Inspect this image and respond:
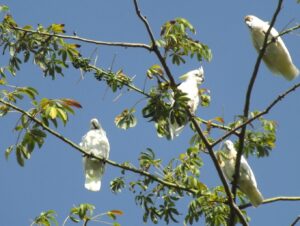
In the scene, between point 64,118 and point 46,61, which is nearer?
point 64,118

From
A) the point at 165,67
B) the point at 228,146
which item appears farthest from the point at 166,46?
the point at 228,146

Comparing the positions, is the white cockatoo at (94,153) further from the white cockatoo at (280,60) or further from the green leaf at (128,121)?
the white cockatoo at (280,60)

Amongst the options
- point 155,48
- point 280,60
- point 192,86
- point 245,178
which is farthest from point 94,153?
point 155,48

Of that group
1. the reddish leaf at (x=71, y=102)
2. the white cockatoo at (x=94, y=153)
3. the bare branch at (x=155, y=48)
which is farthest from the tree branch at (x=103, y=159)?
the white cockatoo at (x=94, y=153)

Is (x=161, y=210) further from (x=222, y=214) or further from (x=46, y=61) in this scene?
(x=46, y=61)

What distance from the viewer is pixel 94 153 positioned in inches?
243

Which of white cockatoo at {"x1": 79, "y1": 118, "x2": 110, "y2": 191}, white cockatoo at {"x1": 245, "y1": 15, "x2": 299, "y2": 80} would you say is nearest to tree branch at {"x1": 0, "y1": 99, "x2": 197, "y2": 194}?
white cockatoo at {"x1": 79, "y1": 118, "x2": 110, "y2": 191}

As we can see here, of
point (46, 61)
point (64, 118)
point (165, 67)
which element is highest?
point (46, 61)

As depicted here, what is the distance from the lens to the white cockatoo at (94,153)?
19.9 ft

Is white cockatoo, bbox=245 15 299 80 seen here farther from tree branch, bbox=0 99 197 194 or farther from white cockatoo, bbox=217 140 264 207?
tree branch, bbox=0 99 197 194

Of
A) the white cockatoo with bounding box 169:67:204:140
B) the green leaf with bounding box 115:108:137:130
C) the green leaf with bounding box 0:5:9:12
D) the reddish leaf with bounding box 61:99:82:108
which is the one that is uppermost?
the green leaf with bounding box 0:5:9:12

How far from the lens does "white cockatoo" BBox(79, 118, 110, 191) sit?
6.07m

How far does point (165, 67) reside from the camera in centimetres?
395

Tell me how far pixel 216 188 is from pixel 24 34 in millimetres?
2051
